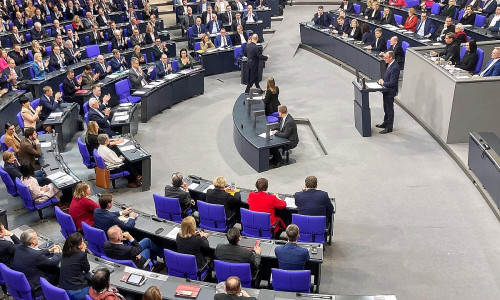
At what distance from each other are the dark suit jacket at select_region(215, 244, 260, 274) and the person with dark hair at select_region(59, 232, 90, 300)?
168 cm

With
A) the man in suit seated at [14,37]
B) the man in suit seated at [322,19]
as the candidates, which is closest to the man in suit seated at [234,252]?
the man in suit seated at [14,37]

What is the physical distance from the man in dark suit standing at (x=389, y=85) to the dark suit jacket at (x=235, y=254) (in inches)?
264

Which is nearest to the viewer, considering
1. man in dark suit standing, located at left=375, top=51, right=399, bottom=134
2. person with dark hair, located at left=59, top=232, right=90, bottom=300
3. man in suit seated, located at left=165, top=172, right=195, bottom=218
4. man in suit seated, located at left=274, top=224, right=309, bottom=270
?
person with dark hair, located at left=59, top=232, right=90, bottom=300

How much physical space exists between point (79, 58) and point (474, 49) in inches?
435

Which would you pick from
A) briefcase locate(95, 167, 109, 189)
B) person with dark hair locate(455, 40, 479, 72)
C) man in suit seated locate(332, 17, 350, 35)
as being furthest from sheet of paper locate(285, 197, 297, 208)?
man in suit seated locate(332, 17, 350, 35)

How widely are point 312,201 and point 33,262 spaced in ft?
13.0

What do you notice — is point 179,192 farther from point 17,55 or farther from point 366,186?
point 17,55

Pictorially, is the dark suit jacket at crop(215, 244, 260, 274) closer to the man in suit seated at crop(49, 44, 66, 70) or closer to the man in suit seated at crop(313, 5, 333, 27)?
the man in suit seated at crop(49, 44, 66, 70)

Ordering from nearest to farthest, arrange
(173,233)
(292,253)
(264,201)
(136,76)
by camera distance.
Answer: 1. (292,253)
2. (173,233)
3. (264,201)
4. (136,76)

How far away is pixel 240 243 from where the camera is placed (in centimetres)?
777

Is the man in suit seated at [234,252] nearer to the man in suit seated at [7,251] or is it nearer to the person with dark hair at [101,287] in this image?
the person with dark hair at [101,287]

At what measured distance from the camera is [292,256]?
281 inches

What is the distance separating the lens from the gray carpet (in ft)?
26.8

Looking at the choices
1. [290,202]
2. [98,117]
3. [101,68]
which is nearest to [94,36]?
[101,68]
